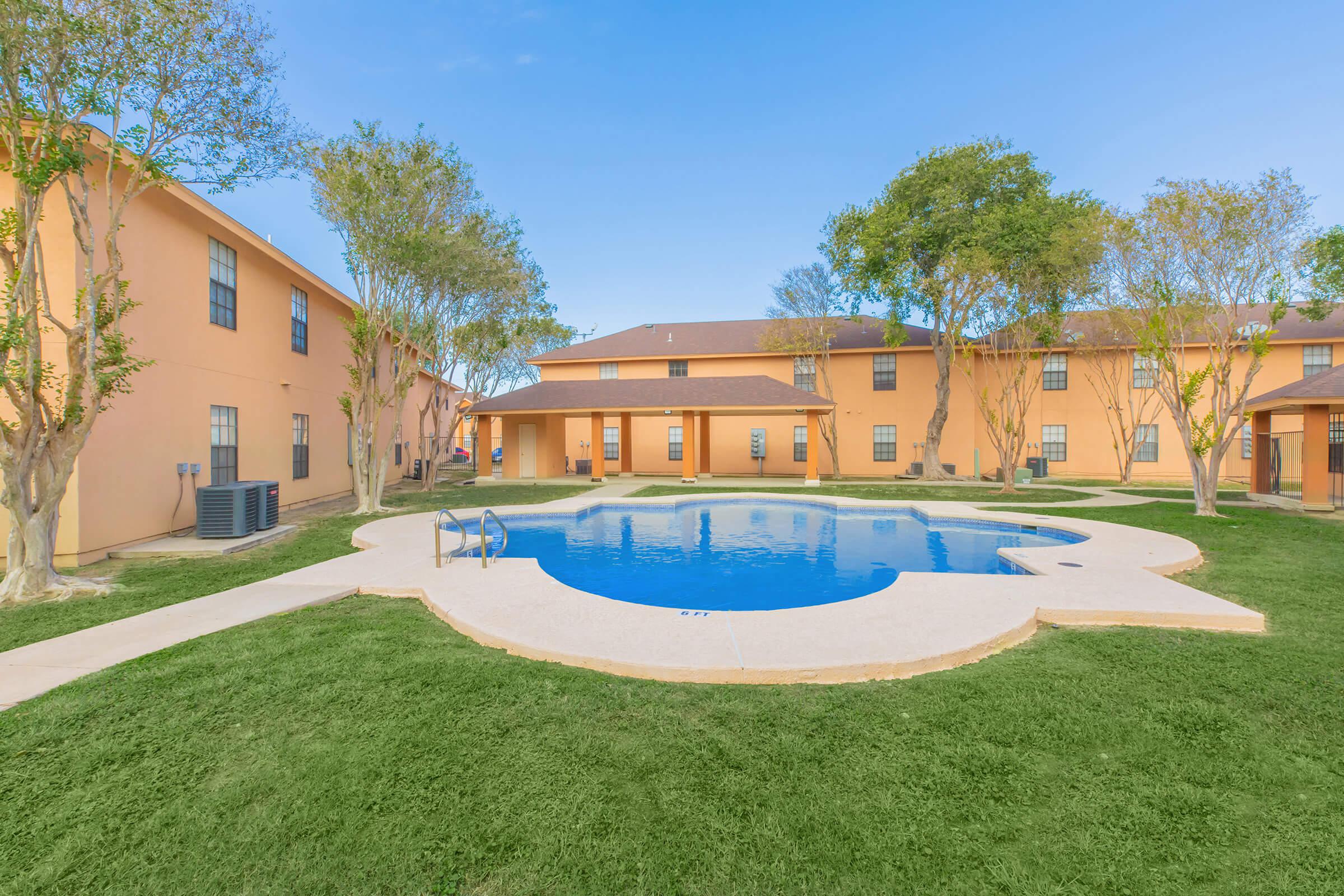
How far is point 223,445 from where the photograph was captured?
1106 centimetres

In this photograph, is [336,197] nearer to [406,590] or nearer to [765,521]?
[406,590]

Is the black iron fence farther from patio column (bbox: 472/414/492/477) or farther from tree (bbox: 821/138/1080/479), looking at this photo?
patio column (bbox: 472/414/492/477)

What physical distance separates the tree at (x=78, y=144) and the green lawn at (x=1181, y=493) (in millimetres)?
22481

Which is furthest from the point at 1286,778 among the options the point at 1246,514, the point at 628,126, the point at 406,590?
the point at 628,126

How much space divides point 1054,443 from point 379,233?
2587 cm

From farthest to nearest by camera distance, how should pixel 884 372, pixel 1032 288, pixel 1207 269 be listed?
pixel 884 372 → pixel 1032 288 → pixel 1207 269

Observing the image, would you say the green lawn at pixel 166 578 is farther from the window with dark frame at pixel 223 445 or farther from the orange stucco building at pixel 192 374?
the window with dark frame at pixel 223 445

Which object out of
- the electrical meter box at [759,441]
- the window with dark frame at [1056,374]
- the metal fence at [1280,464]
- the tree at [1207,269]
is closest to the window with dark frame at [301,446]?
the electrical meter box at [759,441]

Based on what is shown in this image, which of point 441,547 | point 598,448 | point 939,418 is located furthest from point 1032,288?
point 441,547

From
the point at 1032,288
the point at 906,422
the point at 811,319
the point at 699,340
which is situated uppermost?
the point at 811,319

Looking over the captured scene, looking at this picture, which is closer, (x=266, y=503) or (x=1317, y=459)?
(x=266, y=503)

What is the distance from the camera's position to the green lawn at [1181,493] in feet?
51.1

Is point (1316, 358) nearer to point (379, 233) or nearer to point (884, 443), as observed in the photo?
point (884, 443)

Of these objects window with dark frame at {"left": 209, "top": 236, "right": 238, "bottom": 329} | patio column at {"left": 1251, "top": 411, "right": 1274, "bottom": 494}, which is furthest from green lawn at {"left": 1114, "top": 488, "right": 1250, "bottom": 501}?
window with dark frame at {"left": 209, "top": 236, "right": 238, "bottom": 329}
